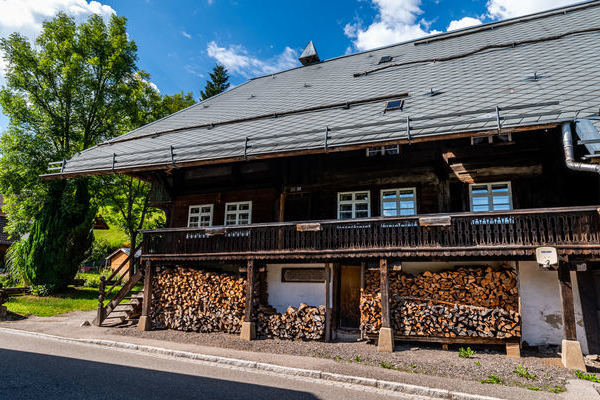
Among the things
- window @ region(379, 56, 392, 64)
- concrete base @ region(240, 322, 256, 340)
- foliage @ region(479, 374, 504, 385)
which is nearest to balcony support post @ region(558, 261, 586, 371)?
foliage @ region(479, 374, 504, 385)

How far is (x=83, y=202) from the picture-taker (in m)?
23.1

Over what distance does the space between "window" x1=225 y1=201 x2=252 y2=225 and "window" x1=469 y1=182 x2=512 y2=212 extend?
26.9 ft

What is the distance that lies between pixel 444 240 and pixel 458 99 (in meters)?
4.73

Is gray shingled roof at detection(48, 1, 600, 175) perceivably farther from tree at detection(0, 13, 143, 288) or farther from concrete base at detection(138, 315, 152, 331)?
tree at detection(0, 13, 143, 288)

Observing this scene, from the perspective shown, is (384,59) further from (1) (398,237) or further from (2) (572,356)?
(2) (572,356)

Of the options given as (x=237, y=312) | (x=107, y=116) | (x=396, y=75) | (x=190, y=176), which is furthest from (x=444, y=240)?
(x=107, y=116)

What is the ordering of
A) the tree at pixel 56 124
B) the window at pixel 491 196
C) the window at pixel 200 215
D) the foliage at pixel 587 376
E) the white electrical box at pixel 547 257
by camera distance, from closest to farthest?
the foliage at pixel 587 376
the white electrical box at pixel 547 257
the window at pixel 491 196
the window at pixel 200 215
the tree at pixel 56 124

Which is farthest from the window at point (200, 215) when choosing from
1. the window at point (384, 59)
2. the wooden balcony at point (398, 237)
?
the window at point (384, 59)

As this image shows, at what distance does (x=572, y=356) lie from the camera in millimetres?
8766

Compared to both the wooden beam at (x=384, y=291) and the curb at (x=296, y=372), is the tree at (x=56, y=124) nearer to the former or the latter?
the curb at (x=296, y=372)

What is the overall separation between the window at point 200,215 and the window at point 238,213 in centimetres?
81

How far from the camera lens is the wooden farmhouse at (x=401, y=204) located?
10.1m

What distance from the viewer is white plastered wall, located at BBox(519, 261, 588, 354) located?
1062 cm

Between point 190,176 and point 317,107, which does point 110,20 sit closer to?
point 190,176
